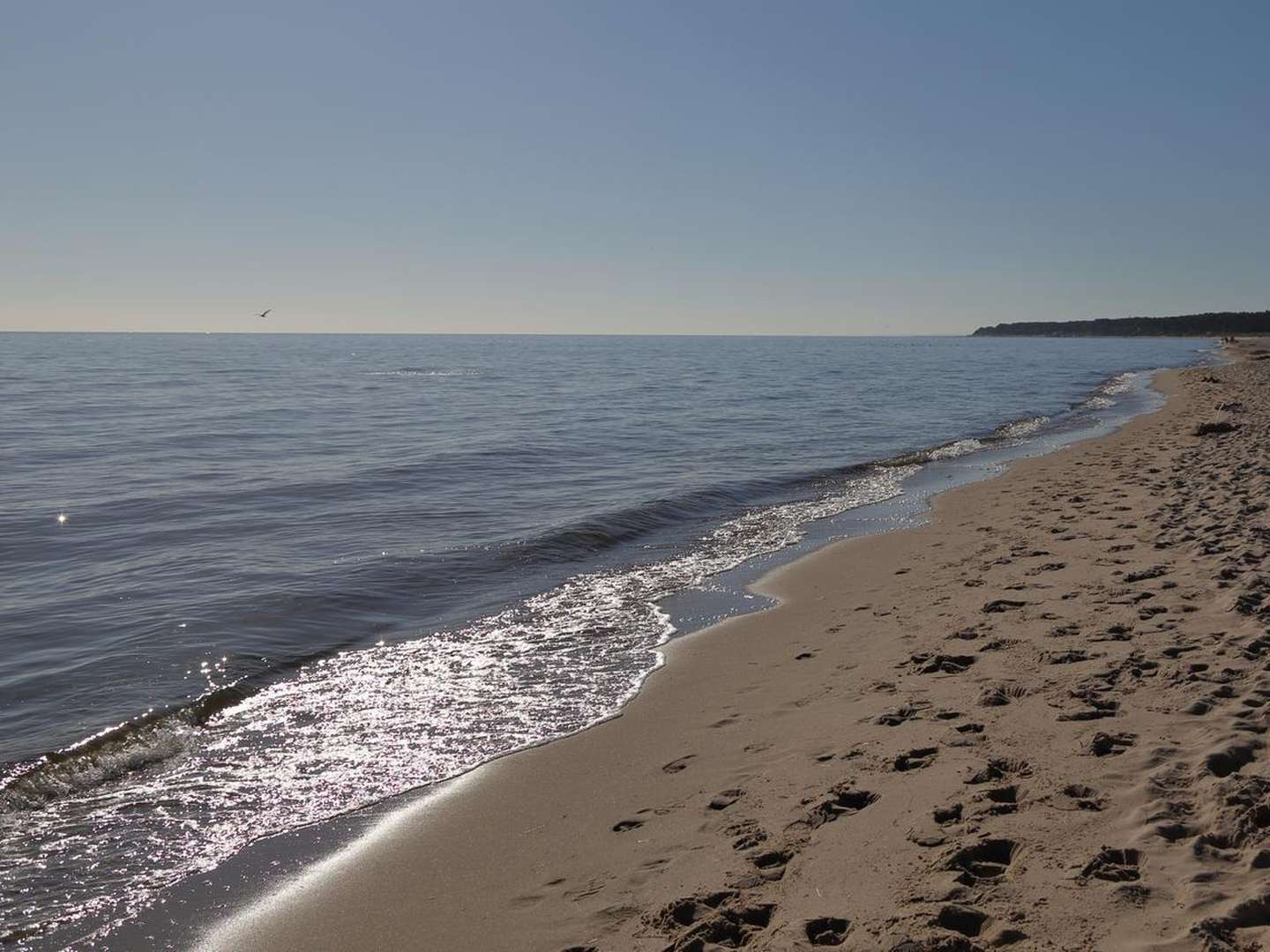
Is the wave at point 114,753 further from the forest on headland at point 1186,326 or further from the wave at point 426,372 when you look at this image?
the forest on headland at point 1186,326

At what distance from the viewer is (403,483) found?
17188mm

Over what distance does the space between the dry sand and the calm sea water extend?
35.2 inches

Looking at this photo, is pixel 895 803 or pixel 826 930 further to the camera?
pixel 895 803

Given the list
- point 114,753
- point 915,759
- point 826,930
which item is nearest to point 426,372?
point 114,753

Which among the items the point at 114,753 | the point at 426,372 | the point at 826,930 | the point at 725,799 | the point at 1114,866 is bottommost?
the point at 114,753

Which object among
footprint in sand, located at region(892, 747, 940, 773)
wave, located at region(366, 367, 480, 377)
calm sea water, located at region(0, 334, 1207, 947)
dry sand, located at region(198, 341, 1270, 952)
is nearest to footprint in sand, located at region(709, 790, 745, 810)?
dry sand, located at region(198, 341, 1270, 952)

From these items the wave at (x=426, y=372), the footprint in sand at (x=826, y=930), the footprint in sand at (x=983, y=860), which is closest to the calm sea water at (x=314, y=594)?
the footprint in sand at (x=826, y=930)

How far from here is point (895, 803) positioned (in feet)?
14.0

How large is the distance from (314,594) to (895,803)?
7.44 m

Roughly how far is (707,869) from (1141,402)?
35.3 m

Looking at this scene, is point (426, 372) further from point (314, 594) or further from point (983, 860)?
point (983, 860)

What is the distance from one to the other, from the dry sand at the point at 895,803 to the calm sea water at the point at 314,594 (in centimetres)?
89

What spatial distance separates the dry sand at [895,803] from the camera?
11.0 ft

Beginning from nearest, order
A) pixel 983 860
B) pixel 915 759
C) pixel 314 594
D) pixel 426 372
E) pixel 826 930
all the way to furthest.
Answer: pixel 826 930
pixel 983 860
pixel 915 759
pixel 314 594
pixel 426 372
